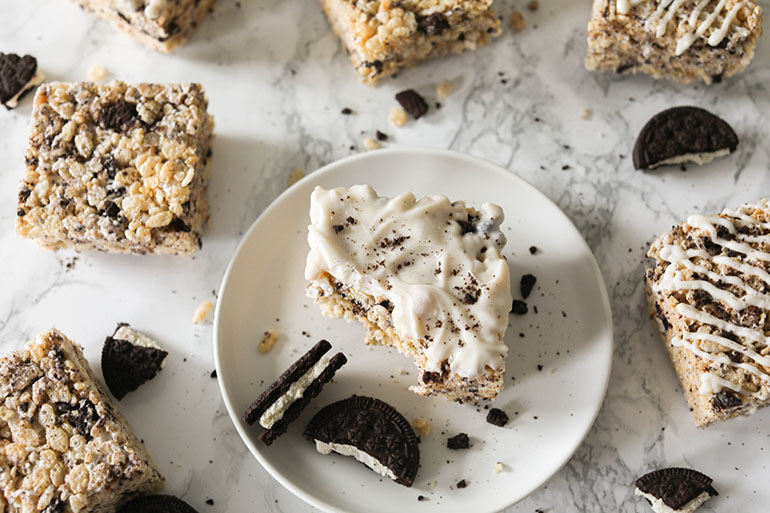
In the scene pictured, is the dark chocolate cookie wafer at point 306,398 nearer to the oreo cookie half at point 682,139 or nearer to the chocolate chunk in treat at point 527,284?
the chocolate chunk in treat at point 527,284

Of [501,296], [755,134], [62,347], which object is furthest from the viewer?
[755,134]

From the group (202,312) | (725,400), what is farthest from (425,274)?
(725,400)

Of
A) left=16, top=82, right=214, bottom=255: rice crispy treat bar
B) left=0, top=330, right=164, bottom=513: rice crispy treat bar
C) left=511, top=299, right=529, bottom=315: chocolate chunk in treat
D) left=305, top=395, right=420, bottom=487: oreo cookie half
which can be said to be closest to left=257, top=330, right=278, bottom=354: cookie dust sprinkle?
left=305, top=395, right=420, bottom=487: oreo cookie half

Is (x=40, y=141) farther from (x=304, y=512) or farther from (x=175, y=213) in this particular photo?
(x=304, y=512)

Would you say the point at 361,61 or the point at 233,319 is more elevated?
the point at 361,61

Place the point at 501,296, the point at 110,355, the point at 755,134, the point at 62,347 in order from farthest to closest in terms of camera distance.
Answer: the point at 755,134
the point at 110,355
the point at 62,347
the point at 501,296

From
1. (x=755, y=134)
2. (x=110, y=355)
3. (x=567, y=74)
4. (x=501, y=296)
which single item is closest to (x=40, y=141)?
(x=110, y=355)

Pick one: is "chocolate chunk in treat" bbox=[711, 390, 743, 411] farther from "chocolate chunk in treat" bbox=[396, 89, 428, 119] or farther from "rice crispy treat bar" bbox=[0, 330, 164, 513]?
"rice crispy treat bar" bbox=[0, 330, 164, 513]
